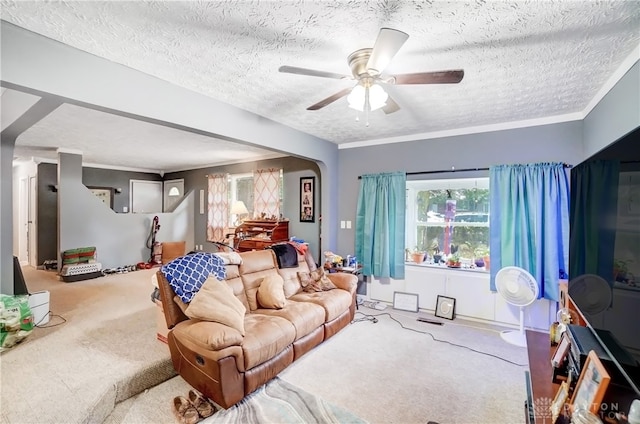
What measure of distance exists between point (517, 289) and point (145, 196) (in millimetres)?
8629

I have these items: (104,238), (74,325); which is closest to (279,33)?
(74,325)

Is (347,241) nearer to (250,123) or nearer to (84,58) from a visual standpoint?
(250,123)

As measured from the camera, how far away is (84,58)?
1940 millimetres

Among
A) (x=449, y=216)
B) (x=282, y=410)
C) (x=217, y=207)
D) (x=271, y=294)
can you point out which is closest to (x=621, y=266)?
(x=282, y=410)

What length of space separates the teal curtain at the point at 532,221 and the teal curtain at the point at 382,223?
1.12 meters

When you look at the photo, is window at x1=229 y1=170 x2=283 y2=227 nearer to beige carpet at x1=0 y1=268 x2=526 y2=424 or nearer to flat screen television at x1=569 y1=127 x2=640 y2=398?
beige carpet at x1=0 y1=268 x2=526 y2=424

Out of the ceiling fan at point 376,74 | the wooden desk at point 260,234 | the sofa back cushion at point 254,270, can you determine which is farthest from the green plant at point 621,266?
the wooden desk at point 260,234

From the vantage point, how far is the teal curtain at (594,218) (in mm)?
1370

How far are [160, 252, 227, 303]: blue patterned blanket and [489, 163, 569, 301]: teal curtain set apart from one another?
3179 mm

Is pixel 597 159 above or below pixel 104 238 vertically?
above

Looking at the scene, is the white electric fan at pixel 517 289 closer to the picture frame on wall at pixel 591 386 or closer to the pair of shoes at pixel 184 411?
the picture frame on wall at pixel 591 386

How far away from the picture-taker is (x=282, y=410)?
6.74 feet

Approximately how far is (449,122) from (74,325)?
4.83 meters

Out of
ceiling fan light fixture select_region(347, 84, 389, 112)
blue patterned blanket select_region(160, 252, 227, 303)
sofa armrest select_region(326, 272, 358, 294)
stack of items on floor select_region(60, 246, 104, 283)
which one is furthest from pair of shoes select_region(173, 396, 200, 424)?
stack of items on floor select_region(60, 246, 104, 283)
